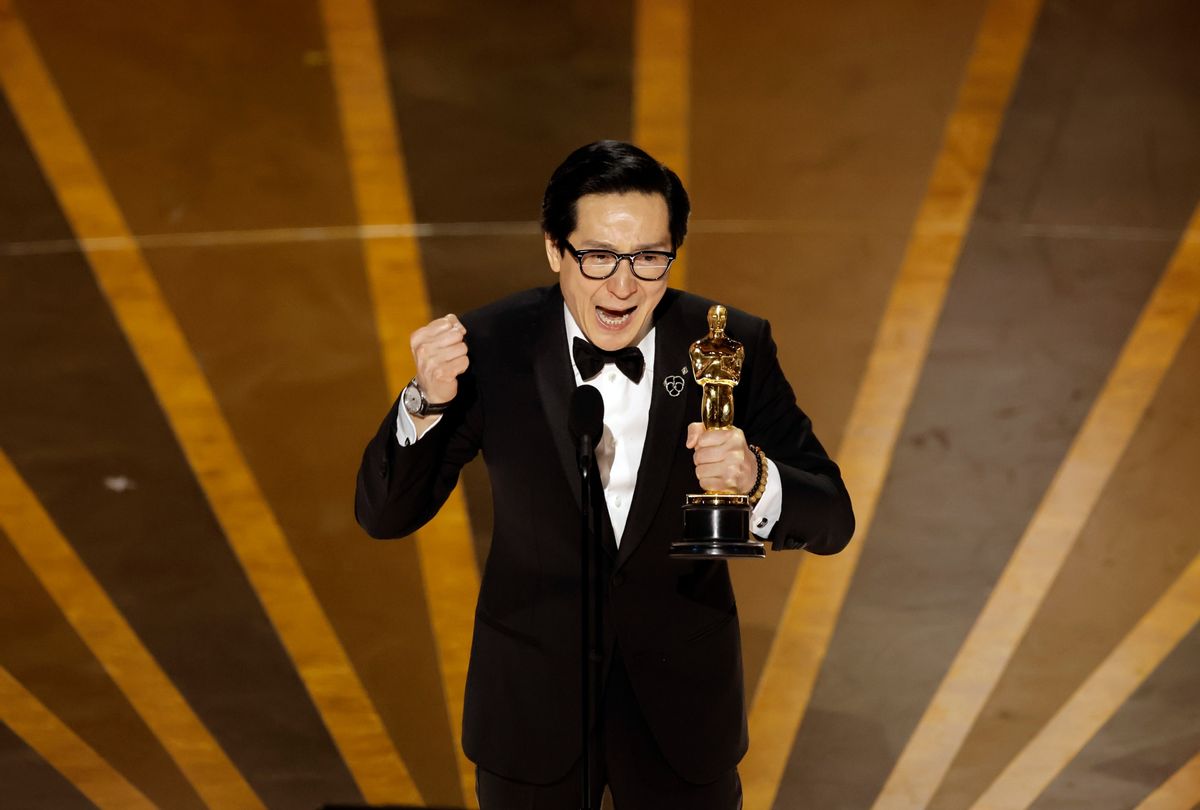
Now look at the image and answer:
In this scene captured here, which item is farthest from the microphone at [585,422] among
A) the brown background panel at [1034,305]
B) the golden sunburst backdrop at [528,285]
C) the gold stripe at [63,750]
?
the gold stripe at [63,750]

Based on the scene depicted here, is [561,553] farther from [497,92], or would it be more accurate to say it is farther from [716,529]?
[497,92]

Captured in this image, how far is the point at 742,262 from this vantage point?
147 inches

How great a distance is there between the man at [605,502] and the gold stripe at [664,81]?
1815 mm

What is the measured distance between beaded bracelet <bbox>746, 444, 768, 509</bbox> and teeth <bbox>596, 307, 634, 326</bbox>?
265 mm

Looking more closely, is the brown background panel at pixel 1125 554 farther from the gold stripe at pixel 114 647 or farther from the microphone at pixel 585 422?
the microphone at pixel 585 422

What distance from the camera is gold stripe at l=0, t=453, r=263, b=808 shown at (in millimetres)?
3463

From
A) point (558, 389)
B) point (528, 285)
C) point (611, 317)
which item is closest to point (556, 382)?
point (558, 389)

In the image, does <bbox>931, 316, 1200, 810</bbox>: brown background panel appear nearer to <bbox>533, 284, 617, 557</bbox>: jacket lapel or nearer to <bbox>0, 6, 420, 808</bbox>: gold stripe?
<bbox>0, 6, 420, 808</bbox>: gold stripe

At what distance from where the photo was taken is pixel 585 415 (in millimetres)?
1684

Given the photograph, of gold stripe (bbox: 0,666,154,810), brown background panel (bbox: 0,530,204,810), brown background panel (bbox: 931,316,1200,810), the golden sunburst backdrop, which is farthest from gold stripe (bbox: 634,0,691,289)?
gold stripe (bbox: 0,666,154,810)

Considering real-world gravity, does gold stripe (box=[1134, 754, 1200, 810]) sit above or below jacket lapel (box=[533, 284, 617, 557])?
below

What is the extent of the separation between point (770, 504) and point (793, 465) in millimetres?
145

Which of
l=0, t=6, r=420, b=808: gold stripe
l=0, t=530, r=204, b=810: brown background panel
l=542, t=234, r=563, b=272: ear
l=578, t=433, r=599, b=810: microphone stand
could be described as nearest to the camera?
l=578, t=433, r=599, b=810: microphone stand

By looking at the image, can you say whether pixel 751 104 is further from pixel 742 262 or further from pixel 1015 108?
pixel 1015 108
